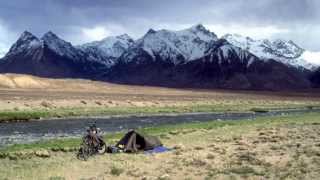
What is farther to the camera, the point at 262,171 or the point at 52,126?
the point at 52,126

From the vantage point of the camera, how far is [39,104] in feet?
374

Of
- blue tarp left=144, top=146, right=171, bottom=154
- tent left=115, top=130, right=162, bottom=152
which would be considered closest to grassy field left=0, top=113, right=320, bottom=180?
blue tarp left=144, top=146, right=171, bottom=154

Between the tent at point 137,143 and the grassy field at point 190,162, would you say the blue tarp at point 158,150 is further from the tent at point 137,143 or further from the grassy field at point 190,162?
the grassy field at point 190,162

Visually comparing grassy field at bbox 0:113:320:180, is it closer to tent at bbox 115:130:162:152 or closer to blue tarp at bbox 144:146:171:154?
blue tarp at bbox 144:146:171:154

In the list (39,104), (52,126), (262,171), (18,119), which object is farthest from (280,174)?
(39,104)

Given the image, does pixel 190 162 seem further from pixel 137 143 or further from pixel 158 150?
pixel 137 143

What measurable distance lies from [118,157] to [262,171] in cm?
1055

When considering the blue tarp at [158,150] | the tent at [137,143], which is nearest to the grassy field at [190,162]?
the blue tarp at [158,150]

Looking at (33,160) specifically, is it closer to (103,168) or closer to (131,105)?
(103,168)

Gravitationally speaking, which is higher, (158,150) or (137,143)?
(137,143)

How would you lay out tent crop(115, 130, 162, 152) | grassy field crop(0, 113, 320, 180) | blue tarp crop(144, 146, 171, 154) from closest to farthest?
grassy field crop(0, 113, 320, 180)
blue tarp crop(144, 146, 171, 154)
tent crop(115, 130, 162, 152)

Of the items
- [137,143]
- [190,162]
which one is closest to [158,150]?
[137,143]

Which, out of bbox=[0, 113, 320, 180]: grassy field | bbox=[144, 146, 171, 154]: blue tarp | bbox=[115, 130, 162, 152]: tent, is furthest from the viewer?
bbox=[115, 130, 162, 152]: tent

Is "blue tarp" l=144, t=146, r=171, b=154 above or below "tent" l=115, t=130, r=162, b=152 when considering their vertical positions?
below
